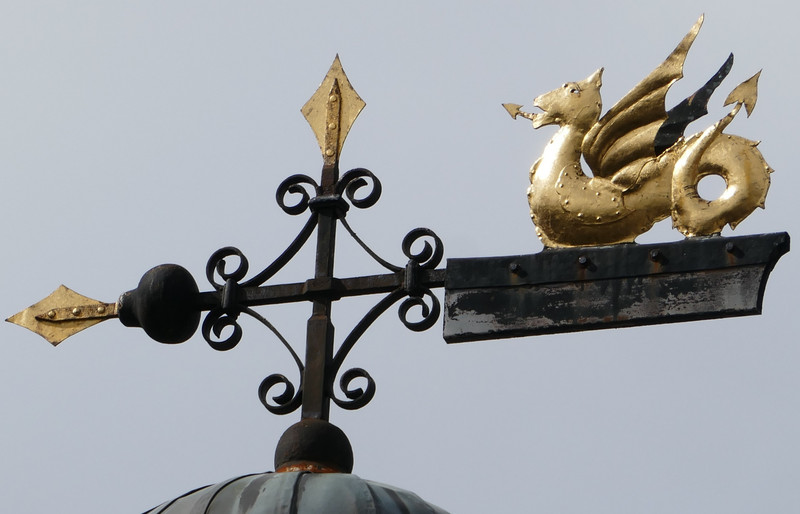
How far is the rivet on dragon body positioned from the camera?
5781mm

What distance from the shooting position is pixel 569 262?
5832mm

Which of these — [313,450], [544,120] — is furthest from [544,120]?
[313,450]

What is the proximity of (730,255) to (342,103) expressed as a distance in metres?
1.80

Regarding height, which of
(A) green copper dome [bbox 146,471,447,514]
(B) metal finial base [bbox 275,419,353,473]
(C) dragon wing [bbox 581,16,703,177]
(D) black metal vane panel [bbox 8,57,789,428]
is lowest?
(A) green copper dome [bbox 146,471,447,514]

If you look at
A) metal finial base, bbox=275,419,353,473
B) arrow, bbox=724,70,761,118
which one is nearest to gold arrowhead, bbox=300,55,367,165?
metal finial base, bbox=275,419,353,473

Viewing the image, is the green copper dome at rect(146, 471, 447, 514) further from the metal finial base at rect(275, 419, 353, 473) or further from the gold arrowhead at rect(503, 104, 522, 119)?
the gold arrowhead at rect(503, 104, 522, 119)

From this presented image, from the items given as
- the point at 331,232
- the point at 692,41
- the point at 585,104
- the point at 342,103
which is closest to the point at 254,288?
the point at 331,232

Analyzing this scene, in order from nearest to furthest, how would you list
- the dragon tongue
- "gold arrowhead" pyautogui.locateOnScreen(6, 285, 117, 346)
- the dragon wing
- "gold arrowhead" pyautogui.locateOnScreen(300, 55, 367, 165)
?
1. the dragon wing
2. the dragon tongue
3. "gold arrowhead" pyautogui.locateOnScreen(300, 55, 367, 165)
4. "gold arrowhead" pyautogui.locateOnScreen(6, 285, 117, 346)

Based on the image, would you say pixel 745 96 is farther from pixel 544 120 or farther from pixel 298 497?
pixel 298 497

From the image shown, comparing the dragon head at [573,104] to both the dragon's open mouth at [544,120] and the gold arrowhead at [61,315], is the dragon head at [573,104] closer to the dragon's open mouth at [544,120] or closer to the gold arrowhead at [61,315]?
the dragon's open mouth at [544,120]

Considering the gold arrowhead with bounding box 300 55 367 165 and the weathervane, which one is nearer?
the weathervane

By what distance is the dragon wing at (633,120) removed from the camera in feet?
19.9

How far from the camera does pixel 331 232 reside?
6.25 m

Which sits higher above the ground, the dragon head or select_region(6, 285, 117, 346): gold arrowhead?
the dragon head
